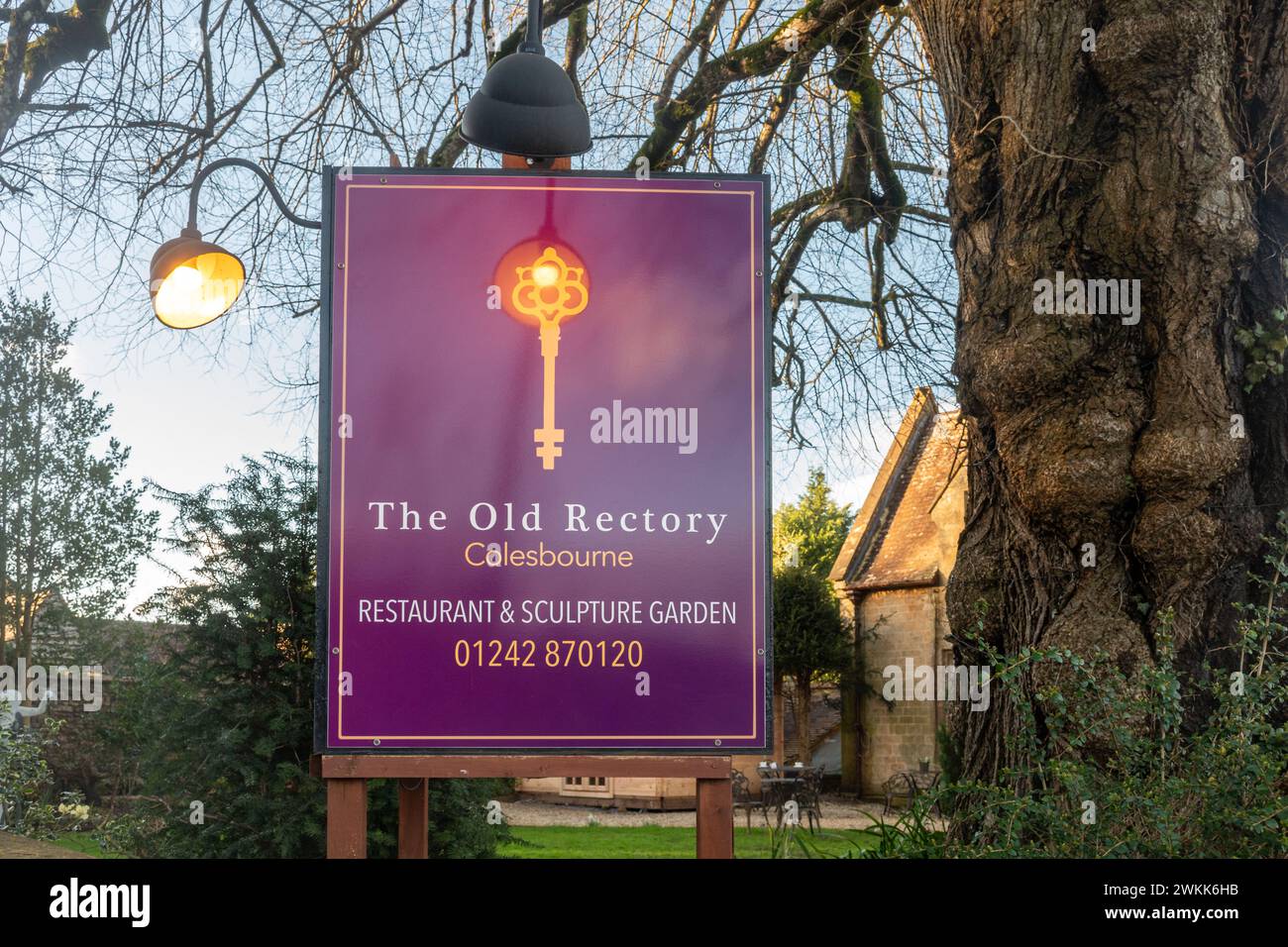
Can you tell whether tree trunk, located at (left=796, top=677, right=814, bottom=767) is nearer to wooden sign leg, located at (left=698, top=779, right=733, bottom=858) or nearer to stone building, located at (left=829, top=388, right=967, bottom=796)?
stone building, located at (left=829, top=388, right=967, bottom=796)

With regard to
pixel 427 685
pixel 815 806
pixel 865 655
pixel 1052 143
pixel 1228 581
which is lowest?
pixel 815 806

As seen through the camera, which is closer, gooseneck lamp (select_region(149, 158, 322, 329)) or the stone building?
gooseneck lamp (select_region(149, 158, 322, 329))

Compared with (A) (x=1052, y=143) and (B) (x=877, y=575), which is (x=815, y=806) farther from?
(A) (x=1052, y=143)

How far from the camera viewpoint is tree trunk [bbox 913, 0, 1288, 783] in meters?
5.32

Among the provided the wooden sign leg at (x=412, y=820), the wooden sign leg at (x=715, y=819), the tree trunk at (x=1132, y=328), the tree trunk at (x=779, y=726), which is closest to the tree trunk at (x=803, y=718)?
the tree trunk at (x=779, y=726)

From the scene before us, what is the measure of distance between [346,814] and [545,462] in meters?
1.46

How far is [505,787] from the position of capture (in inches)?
336

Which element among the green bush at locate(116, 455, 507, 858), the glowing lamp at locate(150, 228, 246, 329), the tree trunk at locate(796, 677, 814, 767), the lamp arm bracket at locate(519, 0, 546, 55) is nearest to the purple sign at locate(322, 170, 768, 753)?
the lamp arm bracket at locate(519, 0, 546, 55)

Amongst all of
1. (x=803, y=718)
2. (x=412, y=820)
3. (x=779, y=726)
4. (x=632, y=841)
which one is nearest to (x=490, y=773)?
(x=412, y=820)

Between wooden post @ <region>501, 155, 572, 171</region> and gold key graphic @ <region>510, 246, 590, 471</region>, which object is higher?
wooden post @ <region>501, 155, 572, 171</region>

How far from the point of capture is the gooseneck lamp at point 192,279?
5047 mm

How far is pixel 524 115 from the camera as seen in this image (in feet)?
15.0
